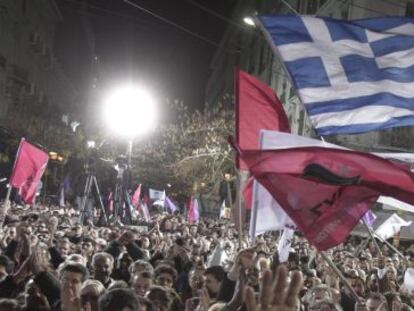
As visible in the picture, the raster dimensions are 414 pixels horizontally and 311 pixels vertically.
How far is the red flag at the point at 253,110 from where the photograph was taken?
7.41 meters

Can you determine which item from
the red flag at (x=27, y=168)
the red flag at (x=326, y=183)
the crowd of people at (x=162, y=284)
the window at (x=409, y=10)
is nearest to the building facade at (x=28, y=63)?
the window at (x=409, y=10)

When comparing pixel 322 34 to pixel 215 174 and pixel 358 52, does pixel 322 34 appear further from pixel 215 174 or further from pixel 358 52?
pixel 215 174

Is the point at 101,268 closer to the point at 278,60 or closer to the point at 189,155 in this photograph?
the point at 278,60

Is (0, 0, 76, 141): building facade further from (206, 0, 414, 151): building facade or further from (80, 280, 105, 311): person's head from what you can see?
(80, 280, 105, 311): person's head

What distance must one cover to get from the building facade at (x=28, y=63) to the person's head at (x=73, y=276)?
42.0m

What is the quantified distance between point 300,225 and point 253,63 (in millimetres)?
50527

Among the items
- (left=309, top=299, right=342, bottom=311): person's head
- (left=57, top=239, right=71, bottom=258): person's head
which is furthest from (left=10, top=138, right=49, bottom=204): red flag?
(left=309, top=299, right=342, bottom=311): person's head

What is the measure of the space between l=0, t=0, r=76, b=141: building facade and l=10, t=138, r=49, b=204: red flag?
33969 millimetres

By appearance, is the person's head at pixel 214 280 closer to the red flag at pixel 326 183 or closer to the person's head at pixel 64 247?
the red flag at pixel 326 183

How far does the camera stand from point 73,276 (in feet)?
17.5

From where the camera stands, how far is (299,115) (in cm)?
3900

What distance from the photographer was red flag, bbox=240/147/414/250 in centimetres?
522

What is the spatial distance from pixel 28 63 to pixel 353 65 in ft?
165

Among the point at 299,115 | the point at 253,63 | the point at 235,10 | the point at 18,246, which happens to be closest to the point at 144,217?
the point at 299,115
